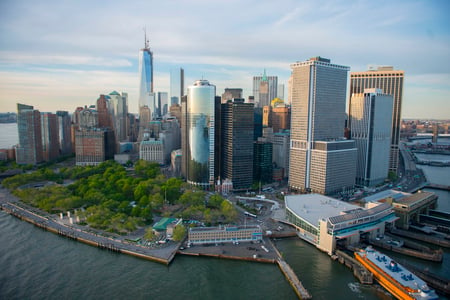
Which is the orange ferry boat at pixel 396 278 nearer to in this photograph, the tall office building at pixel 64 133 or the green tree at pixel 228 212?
the green tree at pixel 228 212

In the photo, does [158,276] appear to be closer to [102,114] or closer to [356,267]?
[356,267]

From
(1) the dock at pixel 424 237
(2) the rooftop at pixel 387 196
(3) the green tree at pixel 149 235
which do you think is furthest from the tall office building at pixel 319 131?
(3) the green tree at pixel 149 235

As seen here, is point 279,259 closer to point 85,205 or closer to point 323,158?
point 323,158

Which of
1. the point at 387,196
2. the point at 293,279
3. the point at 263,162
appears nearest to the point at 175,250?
the point at 293,279

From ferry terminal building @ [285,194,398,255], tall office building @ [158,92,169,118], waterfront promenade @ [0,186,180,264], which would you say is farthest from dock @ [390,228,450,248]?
tall office building @ [158,92,169,118]

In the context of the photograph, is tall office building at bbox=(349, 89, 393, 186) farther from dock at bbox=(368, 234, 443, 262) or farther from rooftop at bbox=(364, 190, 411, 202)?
dock at bbox=(368, 234, 443, 262)

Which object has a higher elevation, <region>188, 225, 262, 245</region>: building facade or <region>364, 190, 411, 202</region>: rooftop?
<region>364, 190, 411, 202</region>: rooftop
